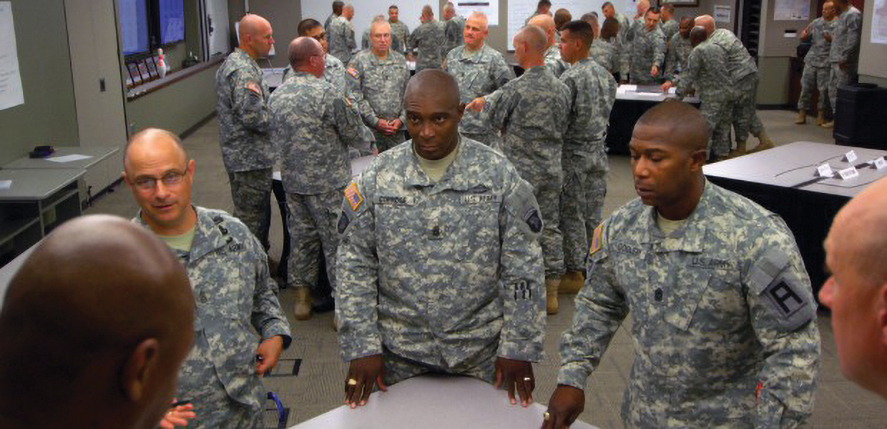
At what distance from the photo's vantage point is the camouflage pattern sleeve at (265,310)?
2.27m

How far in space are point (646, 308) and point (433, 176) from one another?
76 cm

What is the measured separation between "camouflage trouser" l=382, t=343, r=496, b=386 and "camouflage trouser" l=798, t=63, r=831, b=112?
9.72 metres

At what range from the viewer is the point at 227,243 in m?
2.15

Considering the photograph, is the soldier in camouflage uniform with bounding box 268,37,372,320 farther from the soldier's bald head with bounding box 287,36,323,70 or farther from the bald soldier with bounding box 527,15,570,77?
the bald soldier with bounding box 527,15,570,77

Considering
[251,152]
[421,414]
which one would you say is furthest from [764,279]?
[251,152]

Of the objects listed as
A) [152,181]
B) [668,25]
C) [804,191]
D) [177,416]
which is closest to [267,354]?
[177,416]

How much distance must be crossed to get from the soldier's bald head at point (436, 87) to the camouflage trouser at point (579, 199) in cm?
272

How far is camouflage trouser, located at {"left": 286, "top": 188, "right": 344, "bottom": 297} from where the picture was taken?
15.4 feet

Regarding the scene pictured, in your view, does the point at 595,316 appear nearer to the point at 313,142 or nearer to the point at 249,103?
the point at 313,142

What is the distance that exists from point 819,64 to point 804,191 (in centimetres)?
691

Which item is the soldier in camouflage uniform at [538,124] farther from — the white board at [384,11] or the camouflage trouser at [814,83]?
the white board at [384,11]

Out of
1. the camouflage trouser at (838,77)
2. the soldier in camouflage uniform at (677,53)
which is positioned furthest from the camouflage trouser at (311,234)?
the camouflage trouser at (838,77)

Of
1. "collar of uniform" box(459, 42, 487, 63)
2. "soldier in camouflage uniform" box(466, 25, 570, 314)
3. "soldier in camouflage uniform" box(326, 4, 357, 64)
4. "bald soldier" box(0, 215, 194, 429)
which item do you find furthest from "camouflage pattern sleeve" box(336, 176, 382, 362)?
"soldier in camouflage uniform" box(326, 4, 357, 64)

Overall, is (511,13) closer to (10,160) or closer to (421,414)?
(10,160)
